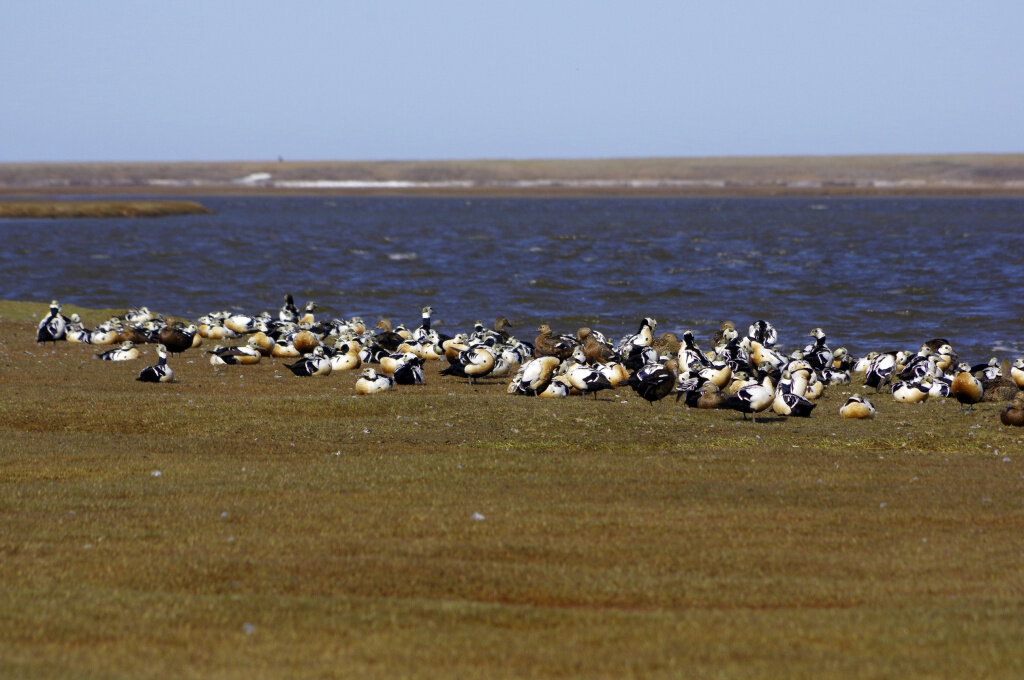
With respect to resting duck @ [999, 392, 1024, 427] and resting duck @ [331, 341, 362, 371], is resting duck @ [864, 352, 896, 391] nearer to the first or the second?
resting duck @ [999, 392, 1024, 427]

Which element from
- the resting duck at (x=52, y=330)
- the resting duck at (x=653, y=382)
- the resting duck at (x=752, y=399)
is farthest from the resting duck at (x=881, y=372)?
the resting duck at (x=52, y=330)

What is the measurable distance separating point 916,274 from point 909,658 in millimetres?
53208

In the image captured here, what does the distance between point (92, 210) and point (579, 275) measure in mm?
90744

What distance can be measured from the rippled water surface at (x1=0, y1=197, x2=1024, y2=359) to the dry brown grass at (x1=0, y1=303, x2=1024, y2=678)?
19.1 meters

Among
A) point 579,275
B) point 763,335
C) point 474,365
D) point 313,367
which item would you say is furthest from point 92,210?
point 474,365

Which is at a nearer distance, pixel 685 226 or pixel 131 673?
pixel 131 673

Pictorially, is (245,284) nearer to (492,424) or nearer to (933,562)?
(492,424)

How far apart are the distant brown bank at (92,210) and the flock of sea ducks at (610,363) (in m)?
107

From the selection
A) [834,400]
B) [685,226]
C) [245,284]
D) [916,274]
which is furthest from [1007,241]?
[834,400]

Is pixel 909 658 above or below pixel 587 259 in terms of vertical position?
above

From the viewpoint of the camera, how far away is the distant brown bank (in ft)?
426

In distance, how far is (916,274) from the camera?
58.0 meters

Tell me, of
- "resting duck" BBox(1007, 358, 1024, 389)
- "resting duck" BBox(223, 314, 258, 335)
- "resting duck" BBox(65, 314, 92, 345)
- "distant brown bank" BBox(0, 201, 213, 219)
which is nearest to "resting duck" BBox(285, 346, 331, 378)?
"resting duck" BBox(65, 314, 92, 345)

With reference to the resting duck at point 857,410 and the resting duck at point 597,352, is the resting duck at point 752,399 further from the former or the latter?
the resting duck at point 597,352
